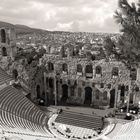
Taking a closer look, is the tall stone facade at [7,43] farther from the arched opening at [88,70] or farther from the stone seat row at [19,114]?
the arched opening at [88,70]

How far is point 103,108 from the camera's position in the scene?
24281 mm

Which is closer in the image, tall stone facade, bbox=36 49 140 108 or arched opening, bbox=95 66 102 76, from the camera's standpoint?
tall stone facade, bbox=36 49 140 108

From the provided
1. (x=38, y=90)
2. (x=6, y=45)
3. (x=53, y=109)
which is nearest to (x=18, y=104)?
(x=53, y=109)

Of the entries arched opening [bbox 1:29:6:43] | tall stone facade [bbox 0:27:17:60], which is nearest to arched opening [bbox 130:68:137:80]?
tall stone facade [bbox 0:27:17:60]

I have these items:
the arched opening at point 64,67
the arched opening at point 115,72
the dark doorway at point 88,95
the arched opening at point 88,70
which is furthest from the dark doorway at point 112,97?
the arched opening at point 64,67

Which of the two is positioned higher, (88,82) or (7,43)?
(7,43)

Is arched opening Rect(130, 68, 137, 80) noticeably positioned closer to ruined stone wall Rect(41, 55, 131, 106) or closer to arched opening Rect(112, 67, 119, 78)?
ruined stone wall Rect(41, 55, 131, 106)

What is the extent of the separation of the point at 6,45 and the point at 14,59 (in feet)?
6.32

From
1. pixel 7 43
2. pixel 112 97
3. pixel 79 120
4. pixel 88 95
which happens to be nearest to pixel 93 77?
pixel 88 95

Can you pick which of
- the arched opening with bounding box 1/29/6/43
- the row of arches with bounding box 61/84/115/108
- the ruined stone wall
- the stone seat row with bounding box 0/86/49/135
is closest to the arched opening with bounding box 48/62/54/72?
the ruined stone wall

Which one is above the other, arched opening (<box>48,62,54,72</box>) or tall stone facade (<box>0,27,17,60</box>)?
tall stone facade (<box>0,27,17,60</box>)

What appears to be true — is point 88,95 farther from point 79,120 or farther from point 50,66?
point 79,120

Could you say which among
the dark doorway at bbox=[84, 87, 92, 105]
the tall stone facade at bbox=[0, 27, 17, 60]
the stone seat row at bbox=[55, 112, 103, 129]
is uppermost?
the tall stone facade at bbox=[0, 27, 17, 60]

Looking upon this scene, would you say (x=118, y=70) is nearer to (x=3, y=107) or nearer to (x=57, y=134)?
(x=57, y=134)
